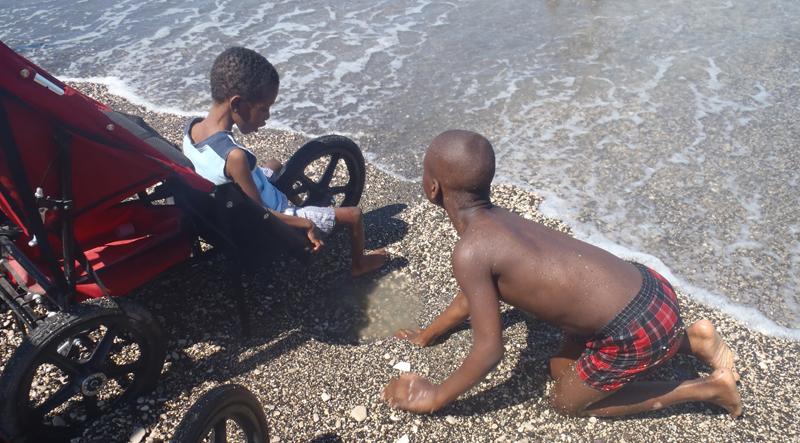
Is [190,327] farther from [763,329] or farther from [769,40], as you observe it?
[769,40]

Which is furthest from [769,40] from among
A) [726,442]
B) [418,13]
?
[726,442]

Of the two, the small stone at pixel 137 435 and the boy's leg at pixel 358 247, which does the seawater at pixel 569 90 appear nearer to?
the boy's leg at pixel 358 247

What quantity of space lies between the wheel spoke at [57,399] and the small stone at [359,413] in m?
1.38

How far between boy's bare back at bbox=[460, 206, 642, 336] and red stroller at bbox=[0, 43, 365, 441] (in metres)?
1.29

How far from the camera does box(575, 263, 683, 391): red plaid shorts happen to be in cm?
274

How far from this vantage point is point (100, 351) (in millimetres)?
2975

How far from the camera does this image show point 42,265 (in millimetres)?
3123

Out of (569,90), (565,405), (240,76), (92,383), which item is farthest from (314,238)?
(569,90)

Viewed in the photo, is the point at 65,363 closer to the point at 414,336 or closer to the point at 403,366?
the point at 403,366

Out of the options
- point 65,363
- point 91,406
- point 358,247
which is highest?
point 65,363

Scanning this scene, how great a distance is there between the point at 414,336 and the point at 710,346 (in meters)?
1.63

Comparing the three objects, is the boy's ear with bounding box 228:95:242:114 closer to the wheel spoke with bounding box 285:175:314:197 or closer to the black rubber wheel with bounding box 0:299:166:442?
the wheel spoke with bounding box 285:175:314:197

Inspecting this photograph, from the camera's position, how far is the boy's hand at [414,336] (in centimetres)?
350

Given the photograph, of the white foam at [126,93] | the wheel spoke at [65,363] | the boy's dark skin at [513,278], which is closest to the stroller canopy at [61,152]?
the wheel spoke at [65,363]
